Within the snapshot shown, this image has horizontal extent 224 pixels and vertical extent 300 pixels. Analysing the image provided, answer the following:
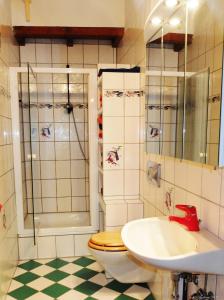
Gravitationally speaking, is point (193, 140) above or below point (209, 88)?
below

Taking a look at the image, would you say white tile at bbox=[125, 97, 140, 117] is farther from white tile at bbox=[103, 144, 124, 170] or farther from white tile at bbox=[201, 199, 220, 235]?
white tile at bbox=[201, 199, 220, 235]

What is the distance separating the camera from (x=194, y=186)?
54.4 inches

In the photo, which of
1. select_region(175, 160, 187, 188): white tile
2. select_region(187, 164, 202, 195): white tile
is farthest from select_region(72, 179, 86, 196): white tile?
select_region(187, 164, 202, 195): white tile

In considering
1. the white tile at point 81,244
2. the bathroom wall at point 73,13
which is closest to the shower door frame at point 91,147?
the white tile at point 81,244

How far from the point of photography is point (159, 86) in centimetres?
184

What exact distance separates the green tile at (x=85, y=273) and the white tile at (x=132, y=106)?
1.44 m

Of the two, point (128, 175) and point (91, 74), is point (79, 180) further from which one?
point (91, 74)

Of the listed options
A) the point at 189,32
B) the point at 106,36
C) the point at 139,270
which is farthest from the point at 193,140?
the point at 106,36

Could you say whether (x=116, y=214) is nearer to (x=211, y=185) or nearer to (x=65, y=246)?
(x=65, y=246)

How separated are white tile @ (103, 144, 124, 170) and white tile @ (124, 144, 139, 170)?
0.05 m

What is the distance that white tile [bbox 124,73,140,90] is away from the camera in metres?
2.28

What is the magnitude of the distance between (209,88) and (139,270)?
1548mm

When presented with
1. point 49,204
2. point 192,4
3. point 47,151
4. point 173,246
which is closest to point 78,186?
point 49,204

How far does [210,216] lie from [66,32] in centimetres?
246
